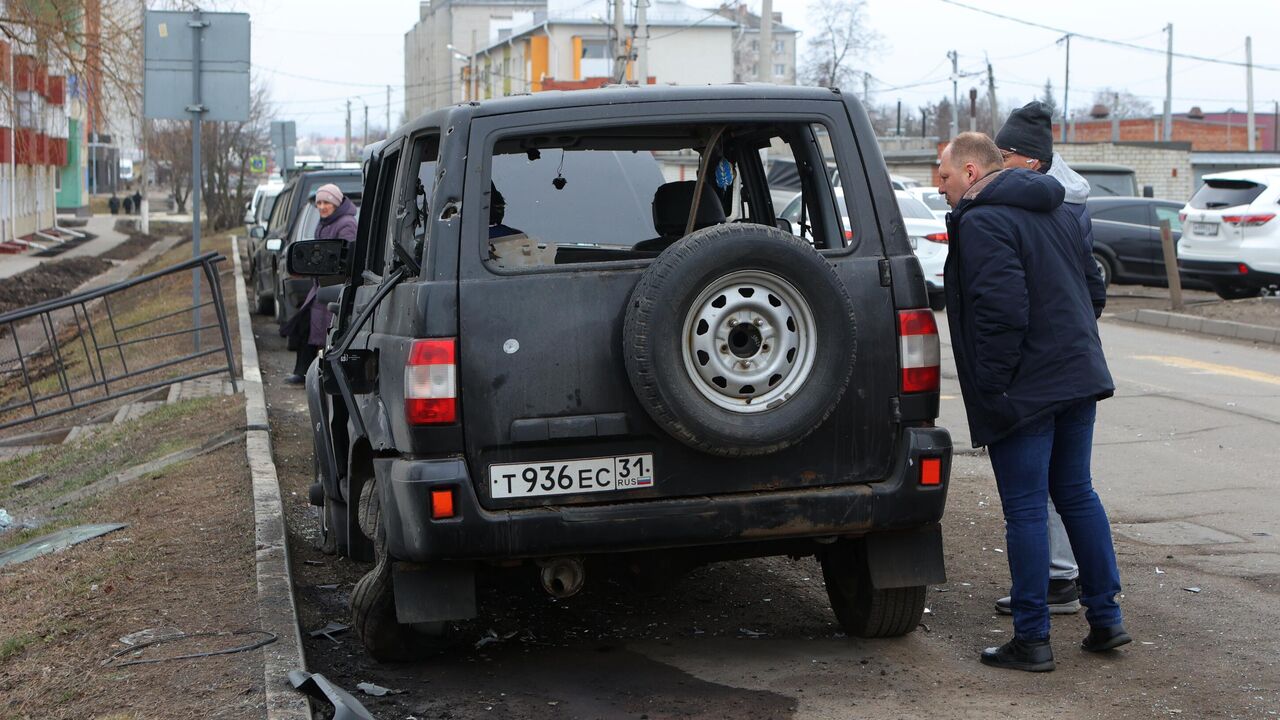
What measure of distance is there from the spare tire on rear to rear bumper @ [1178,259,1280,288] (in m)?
15.9

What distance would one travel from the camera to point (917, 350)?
15.0ft

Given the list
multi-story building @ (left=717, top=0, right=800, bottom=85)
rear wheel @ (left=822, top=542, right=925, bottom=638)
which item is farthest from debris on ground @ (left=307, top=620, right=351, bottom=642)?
multi-story building @ (left=717, top=0, right=800, bottom=85)

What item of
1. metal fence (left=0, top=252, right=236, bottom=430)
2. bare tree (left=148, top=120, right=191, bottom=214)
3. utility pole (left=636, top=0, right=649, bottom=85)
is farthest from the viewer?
bare tree (left=148, top=120, right=191, bottom=214)

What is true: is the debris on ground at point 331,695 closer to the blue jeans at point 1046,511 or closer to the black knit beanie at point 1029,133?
the blue jeans at point 1046,511

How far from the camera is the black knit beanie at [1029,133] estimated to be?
510 centimetres

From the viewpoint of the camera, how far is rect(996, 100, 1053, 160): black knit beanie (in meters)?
5.10

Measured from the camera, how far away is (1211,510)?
731 cm

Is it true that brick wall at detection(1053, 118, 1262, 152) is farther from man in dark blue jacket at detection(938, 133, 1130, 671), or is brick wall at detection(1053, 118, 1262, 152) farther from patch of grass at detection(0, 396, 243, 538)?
man in dark blue jacket at detection(938, 133, 1130, 671)

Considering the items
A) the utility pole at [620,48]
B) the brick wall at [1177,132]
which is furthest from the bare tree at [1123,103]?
the utility pole at [620,48]

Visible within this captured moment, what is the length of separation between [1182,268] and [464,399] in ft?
55.2

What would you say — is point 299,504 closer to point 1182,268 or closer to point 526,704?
point 526,704

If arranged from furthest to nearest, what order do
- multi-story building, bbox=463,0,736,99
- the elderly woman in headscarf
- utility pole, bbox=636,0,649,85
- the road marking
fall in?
multi-story building, bbox=463,0,736,99
utility pole, bbox=636,0,649,85
the road marking
the elderly woman in headscarf

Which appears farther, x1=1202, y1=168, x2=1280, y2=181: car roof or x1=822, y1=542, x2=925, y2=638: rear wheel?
x1=1202, y1=168, x2=1280, y2=181: car roof

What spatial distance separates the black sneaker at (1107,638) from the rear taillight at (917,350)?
42.7 inches
